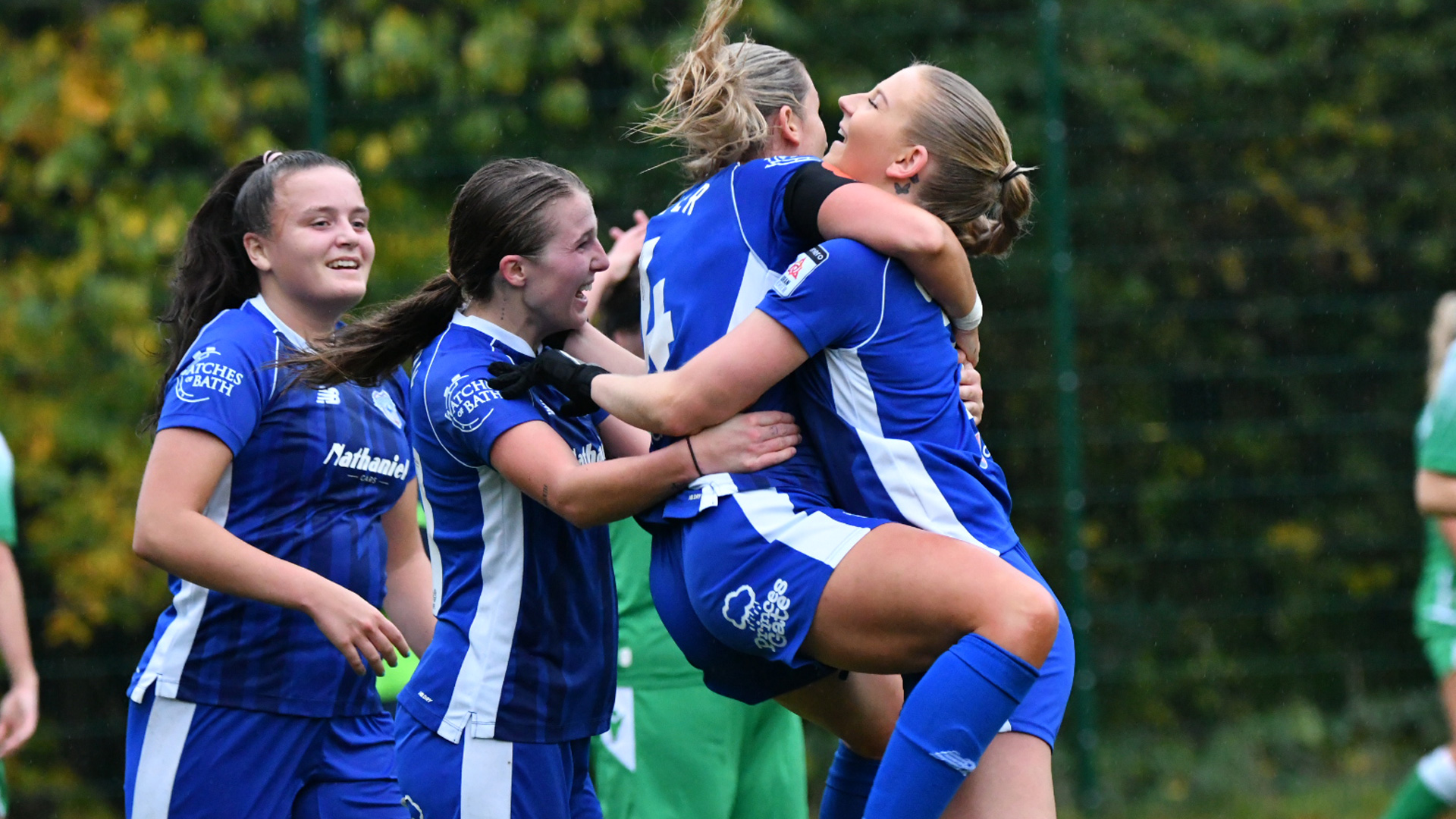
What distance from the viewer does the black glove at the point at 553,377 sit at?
276cm

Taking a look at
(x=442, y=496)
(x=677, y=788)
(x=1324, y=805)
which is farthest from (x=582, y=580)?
(x=1324, y=805)

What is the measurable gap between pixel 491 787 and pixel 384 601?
90 centimetres

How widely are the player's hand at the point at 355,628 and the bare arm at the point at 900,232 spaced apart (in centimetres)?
104

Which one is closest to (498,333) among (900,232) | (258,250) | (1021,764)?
(258,250)

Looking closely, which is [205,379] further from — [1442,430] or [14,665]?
[1442,430]

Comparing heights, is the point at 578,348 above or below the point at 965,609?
above

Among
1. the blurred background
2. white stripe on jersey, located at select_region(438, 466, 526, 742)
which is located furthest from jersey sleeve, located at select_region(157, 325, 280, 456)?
the blurred background

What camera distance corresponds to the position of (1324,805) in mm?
6246

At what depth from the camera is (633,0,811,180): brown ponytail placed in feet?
9.42

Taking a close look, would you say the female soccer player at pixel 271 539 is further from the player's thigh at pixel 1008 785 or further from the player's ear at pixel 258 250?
the player's thigh at pixel 1008 785

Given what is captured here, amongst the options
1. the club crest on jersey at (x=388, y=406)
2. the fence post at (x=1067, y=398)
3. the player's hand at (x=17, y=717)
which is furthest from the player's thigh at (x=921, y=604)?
the fence post at (x=1067, y=398)

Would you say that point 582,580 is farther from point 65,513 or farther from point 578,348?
point 65,513

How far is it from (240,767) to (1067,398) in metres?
3.96

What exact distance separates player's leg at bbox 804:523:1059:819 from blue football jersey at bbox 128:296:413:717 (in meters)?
1.10
